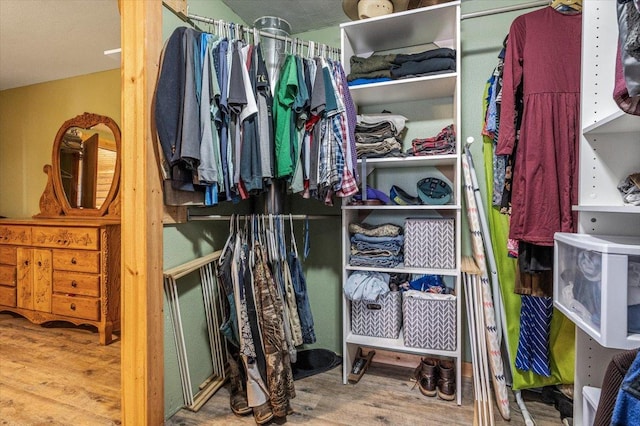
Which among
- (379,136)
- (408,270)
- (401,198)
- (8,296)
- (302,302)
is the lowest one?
(8,296)

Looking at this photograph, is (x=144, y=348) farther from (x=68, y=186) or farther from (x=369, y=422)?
(x=68, y=186)

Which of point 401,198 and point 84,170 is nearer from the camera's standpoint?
point 401,198

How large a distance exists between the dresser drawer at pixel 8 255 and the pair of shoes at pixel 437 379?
3530 mm

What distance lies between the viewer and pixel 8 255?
2.84 metres

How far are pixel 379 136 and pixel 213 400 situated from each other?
1.71 meters

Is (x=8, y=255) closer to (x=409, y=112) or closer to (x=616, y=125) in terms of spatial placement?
(x=409, y=112)

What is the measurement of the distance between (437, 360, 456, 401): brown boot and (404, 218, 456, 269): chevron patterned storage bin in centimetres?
57

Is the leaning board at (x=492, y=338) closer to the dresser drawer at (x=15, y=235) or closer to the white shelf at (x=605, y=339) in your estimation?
the white shelf at (x=605, y=339)

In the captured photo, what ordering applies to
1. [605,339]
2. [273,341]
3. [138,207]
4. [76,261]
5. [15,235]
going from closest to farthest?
[605,339], [138,207], [273,341], [76,261], [15,235]

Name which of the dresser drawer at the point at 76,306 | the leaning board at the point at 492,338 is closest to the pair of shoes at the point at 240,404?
the leaning board at the point at 492,338

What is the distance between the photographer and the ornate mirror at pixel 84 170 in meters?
2.93

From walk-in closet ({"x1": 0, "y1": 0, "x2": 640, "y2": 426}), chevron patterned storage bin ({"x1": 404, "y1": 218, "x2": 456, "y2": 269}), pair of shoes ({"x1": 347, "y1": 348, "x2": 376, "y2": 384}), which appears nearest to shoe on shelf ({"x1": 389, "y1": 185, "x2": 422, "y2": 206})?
walk-in closet ({"x1": 0, "y1": 0, "x2": 640, "y2": 426})

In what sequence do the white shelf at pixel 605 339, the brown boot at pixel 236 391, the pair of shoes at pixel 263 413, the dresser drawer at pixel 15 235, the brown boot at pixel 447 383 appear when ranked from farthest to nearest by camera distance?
1. the dresser drawer at pixel 15 235
2. the brown boot at pixel 447 383
3. the brown boot at pixel 236 391
4. the pair of shoes at pixel 263 413
5. the white shelf at pixel 605 339

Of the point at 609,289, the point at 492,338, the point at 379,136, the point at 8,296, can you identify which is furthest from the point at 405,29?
the point at 8,296
